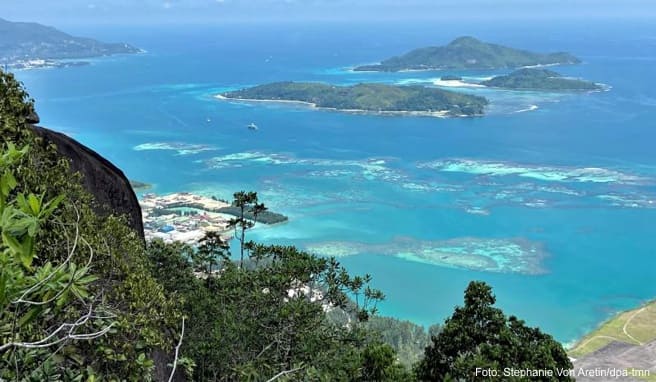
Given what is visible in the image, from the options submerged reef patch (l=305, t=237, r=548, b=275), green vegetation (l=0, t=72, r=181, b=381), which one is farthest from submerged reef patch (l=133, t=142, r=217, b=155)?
green vegetation (l=0, t=72, r=181, b=381)

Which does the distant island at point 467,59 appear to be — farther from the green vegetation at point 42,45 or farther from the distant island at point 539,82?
the green vegetation at point 42,45

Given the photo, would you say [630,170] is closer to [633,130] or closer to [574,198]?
→ [574,198]

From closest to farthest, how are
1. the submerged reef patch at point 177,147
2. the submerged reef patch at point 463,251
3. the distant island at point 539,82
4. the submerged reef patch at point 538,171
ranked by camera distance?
the submerged reef patch at point 463,251
the submerged reef patch at point 538,171
the submerged reef patch at point 177,147
the distant island at point 539,82

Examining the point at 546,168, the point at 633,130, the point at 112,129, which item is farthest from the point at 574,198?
the point at 112,129

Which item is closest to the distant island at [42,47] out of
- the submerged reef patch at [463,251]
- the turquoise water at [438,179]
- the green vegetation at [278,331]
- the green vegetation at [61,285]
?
the turquoise water at [438,179]

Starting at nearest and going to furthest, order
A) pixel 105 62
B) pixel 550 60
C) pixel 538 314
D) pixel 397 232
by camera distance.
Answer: pixel 538 314 < pixel 397 232 < pixel 550 60 < pixel 105 62

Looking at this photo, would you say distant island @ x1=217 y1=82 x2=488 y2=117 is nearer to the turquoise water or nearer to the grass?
the turquoise water

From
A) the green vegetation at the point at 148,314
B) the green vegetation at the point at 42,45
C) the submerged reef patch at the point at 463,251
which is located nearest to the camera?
the green vegetation at the point at 148,314
